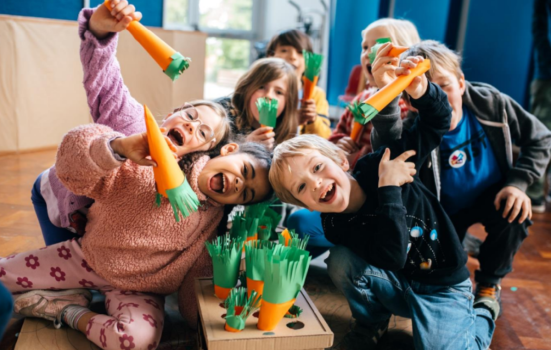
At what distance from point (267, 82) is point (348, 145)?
0.35m

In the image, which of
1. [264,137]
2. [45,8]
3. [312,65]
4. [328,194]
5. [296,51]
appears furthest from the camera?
[45,8]

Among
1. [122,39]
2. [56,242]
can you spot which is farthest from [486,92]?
[122,39]

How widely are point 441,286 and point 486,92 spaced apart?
0.59 m

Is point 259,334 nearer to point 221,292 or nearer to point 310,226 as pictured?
point 221,292

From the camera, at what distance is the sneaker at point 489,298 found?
1388mm

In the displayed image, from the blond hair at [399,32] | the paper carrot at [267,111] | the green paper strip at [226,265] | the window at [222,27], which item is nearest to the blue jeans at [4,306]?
the green paper strip at [226,265]

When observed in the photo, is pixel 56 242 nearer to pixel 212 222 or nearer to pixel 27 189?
pixel 212 222

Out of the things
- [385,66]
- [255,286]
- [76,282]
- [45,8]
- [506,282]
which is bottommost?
[506,282]

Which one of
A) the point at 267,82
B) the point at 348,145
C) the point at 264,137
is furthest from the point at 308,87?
the point at 264,137

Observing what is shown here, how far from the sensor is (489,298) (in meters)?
1.42

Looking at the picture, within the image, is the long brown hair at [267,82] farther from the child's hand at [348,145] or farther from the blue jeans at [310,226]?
the blue jeans at [310,226]

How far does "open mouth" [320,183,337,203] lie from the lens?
1118mm

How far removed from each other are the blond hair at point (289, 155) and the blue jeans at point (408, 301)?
0.66 feet

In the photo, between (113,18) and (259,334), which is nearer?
(259,334)
